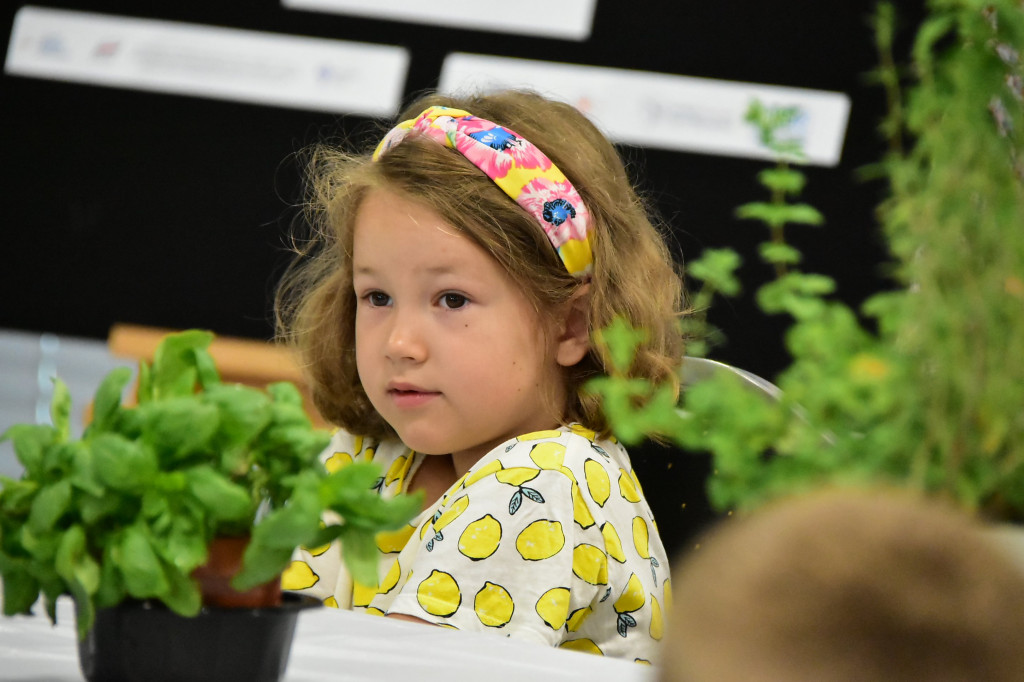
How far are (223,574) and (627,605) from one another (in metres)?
0.67

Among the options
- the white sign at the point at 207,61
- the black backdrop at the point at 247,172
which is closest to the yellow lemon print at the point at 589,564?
the black backdrop at the point at 247,172

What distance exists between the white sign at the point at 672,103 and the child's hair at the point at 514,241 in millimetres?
2713

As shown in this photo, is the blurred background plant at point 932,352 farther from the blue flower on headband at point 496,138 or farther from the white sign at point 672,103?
the white sign at point 672,103

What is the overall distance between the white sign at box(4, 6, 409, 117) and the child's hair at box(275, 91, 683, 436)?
2.87 metres

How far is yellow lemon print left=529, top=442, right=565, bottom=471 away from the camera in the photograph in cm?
121

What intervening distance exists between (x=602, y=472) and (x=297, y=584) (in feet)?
1.39

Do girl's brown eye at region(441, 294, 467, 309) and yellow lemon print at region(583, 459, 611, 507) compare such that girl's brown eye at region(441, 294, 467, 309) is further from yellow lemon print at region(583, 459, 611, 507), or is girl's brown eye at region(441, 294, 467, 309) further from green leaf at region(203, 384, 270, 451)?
green leaf at region(203, 384, 270, 451)

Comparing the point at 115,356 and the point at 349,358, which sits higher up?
the point at 349,358

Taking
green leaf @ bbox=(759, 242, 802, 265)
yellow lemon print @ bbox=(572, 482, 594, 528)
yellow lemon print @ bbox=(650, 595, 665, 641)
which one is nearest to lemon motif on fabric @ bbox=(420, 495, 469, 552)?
yellow lemon print @ bbox=(572, 482, 594, 528)

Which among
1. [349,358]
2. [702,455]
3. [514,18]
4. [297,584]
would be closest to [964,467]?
[702,455]

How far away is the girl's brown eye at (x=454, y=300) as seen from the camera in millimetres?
1313

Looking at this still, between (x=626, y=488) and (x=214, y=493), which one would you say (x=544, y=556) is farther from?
(x=214, y=493)

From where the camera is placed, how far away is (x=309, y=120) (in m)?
4.53

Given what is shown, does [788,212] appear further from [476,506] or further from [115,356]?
[115,356]
